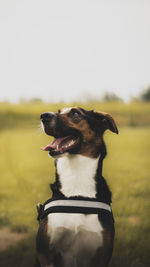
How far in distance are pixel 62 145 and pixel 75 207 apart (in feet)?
2.18

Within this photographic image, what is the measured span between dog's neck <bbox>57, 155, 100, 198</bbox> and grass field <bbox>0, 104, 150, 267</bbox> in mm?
504

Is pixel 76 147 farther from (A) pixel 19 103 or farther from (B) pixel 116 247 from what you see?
(A) pixel 19 103

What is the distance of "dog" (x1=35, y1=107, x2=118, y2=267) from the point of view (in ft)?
10.0

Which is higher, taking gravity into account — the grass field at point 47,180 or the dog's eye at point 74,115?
the dog's eye at point 74,115

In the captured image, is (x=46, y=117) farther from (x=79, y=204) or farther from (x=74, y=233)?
(x=74, y=233)

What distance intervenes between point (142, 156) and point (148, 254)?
31.7ft

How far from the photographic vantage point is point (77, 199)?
3236 mm

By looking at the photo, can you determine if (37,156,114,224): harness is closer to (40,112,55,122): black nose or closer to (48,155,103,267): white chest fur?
(48,155,103,267): white chest fur

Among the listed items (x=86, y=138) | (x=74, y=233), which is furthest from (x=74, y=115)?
(x=74, y=233)

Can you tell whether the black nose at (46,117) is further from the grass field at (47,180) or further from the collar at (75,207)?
the collar at (75,207)

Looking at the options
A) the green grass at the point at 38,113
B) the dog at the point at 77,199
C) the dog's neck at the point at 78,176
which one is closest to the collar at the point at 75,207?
the dog at the point at 77,199

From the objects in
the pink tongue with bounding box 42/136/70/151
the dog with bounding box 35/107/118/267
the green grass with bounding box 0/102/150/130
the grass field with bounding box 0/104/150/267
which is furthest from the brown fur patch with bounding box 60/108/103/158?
the green grass with bounding box 0/102/150/130

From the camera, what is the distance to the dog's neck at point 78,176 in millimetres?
3279

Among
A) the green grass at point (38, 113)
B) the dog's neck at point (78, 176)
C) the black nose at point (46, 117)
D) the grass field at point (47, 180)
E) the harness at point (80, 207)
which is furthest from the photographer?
the green grass at point (38, 113)
